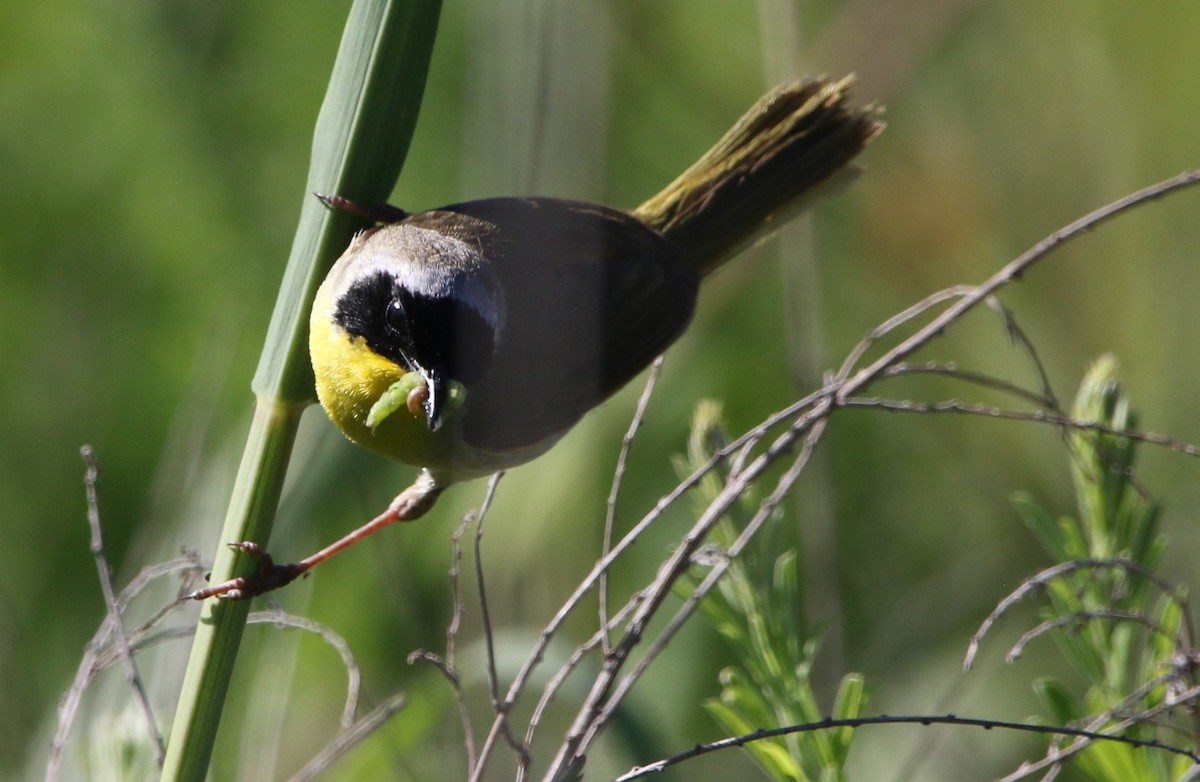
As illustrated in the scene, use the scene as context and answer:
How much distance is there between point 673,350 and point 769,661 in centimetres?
197

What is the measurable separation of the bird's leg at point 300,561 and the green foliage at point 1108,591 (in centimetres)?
101

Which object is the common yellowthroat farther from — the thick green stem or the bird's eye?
the thick green stem

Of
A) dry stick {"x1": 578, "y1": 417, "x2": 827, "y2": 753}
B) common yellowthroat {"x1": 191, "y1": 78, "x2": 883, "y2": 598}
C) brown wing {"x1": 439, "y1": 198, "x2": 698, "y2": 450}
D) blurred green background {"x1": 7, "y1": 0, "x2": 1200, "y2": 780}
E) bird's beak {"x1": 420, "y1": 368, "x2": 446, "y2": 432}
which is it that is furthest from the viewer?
blurred green background {"x1": 7, "y1": 0, "x2": 1200, "y2": 780}

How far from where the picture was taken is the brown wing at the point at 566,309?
8.17ft

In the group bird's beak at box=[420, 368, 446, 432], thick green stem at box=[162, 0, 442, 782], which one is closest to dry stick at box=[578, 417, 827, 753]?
thick green stem at box=[162, 0, 442, 782]

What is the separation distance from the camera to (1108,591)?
1.67m

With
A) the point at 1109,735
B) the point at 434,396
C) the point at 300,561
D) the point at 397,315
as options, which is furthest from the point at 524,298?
the point at 1109,735

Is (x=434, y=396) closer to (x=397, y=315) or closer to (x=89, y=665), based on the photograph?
(x=397, y=315)

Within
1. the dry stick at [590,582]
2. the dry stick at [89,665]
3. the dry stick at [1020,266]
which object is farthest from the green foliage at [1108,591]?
the dry stick at [89,665]

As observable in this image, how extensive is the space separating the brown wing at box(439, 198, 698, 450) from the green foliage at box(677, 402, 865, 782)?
0.76 metres

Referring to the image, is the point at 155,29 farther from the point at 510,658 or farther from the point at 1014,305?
the point at 1014,305

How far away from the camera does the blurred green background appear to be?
9.58 feet

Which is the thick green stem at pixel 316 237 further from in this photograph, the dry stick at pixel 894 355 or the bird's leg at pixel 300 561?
the dry stick at pixel 894 355

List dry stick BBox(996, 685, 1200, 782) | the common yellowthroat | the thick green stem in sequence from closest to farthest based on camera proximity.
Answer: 1. dry stick BBox(996, 685, 1200, 782)
2. the thick green stem
3. the common yellowthroat
